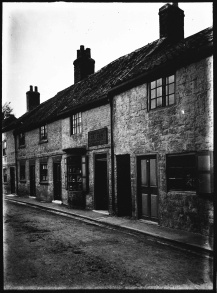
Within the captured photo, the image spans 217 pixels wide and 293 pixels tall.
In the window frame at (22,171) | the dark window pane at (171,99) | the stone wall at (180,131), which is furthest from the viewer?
the window frame at (22,171)

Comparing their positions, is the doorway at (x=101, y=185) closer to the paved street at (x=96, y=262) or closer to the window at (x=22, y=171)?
the paved street at (x=96, y=262)

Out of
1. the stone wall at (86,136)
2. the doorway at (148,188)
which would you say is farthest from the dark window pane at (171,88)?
the stone wall at (86,136)

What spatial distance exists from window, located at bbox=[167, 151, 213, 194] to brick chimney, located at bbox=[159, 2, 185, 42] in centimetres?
696

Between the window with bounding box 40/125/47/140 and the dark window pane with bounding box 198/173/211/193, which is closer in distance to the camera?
the dark window pane with bounding box 198/173/211/193

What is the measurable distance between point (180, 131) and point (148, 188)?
2542mm

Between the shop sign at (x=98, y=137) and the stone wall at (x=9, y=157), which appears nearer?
the shop sign at (x=98, y=137)

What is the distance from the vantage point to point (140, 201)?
9.24 meters

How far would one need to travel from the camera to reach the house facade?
6918 mm

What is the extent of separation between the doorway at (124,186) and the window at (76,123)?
3.87 metres

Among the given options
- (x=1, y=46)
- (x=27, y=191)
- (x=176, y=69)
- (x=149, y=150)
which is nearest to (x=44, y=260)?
(x=1, y=46)

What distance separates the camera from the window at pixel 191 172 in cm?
659

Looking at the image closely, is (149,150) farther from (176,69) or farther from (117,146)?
(176,69)

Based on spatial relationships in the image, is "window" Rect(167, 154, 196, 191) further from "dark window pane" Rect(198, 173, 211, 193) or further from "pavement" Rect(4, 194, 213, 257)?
"pavement" Rect(4, 194, 213, 257)

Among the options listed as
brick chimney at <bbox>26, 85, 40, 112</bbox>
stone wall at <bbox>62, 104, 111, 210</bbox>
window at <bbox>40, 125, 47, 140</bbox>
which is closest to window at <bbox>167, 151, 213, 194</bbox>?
stone wall at <bbox>62, 104, 111, 210</bbox>
